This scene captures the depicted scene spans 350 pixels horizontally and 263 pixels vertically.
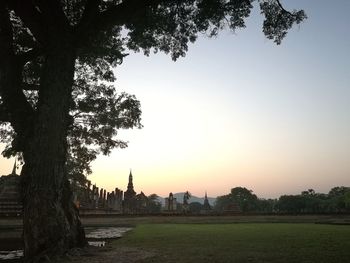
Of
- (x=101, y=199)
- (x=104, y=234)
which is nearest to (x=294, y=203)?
(x=101, y=199)

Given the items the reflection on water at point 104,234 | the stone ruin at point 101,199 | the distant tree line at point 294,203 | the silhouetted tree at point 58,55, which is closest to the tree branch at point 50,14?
the silhouetted tree at point 58,55

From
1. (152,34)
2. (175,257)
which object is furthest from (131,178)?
(175,257)

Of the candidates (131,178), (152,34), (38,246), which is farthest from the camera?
(131,178)

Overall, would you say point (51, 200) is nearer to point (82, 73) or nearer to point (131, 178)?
point (82, 73)

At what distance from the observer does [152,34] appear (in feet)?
46.0

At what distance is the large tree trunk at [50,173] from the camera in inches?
359

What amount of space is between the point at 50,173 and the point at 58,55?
3157 millimetres

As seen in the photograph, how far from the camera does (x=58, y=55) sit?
1044 cm

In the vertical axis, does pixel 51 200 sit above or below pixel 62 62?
below

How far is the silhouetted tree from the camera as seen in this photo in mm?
9438

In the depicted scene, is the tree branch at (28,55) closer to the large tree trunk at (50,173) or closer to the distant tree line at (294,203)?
the large tree trunk at (50,173)

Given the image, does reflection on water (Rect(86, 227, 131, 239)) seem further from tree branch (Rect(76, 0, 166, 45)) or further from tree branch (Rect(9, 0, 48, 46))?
tree branch (Rect(9, 0, 48, 46))

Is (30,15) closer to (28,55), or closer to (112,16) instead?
(28,55)

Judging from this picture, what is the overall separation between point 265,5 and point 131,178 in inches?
2386
